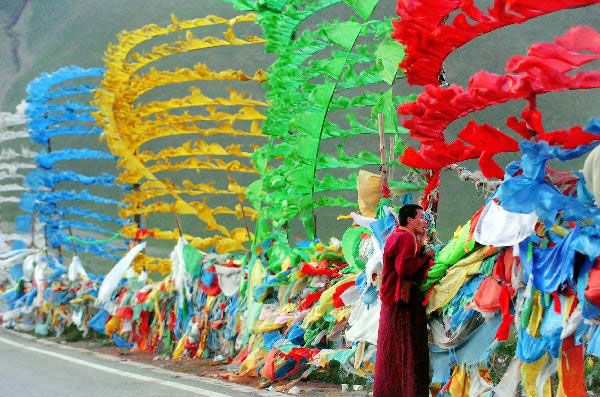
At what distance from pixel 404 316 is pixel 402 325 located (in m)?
0.06

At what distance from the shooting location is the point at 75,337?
1274 cm

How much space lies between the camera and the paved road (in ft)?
24.7

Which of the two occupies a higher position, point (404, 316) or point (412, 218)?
point (412, 218)

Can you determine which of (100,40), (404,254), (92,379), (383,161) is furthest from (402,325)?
(100,40)

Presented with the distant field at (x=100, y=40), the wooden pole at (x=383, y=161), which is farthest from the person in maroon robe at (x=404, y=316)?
the distant field at (x=100, y=40)

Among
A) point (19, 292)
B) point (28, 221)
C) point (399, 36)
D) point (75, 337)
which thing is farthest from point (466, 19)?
point (28, 221)

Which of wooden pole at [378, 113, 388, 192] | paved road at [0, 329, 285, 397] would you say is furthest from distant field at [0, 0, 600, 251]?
wooden pole at [378, 113, 388, 192]

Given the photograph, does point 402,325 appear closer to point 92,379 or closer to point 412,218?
point 412,218

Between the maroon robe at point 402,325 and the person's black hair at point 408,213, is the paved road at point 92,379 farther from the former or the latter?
the person's black hair at point 408,213

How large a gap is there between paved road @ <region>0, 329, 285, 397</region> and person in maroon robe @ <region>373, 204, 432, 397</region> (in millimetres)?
1662

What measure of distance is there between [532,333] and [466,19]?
1.79 metres

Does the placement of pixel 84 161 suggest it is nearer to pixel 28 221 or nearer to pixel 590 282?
pixel 28 221

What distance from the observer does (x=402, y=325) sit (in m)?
5.89

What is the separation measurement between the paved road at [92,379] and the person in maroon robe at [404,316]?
166 centimetres
